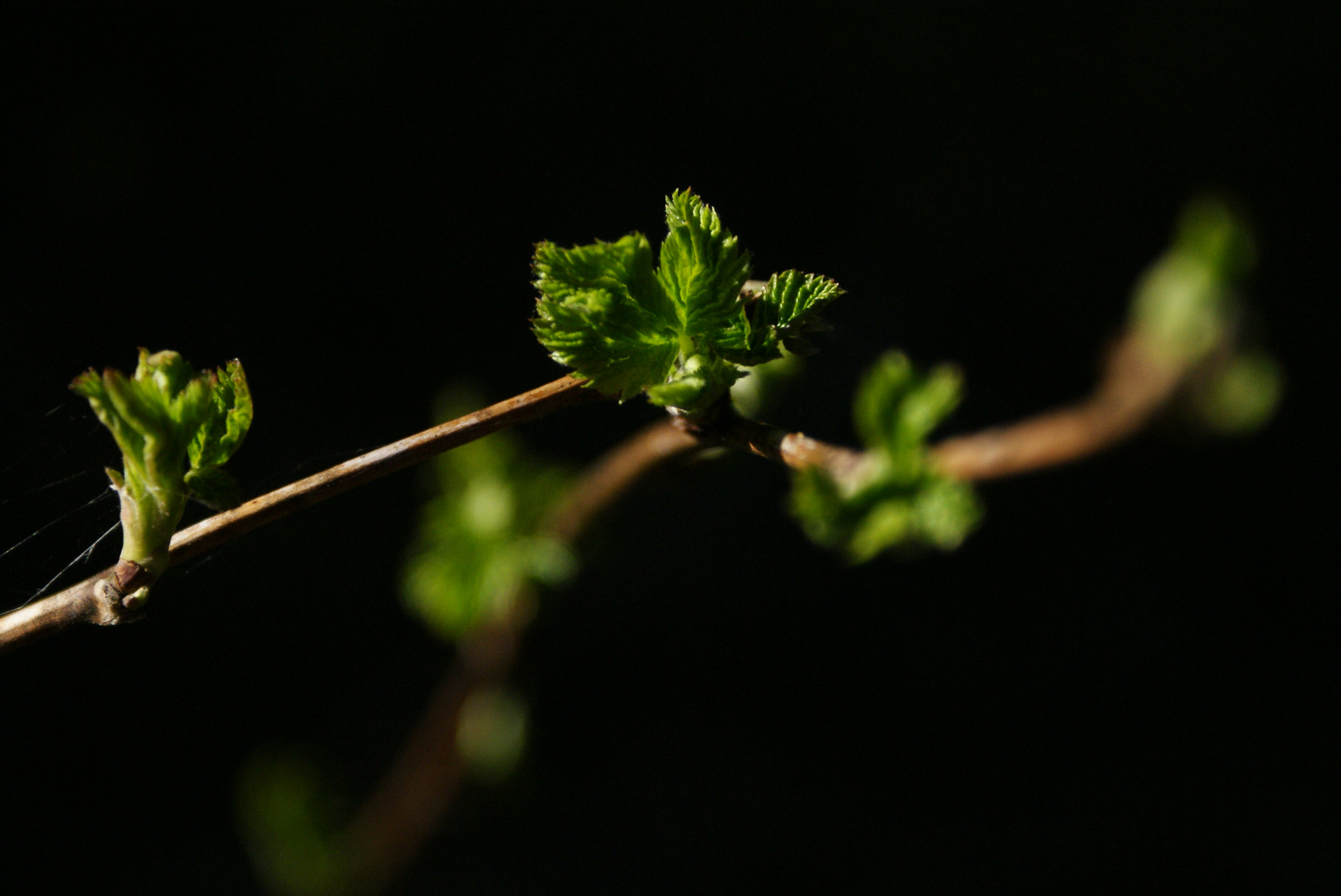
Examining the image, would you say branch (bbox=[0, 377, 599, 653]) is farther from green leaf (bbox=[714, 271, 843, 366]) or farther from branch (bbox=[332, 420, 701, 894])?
branch (bbox=[332, 420, 701, 894])

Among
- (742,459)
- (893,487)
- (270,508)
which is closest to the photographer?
(270,508)

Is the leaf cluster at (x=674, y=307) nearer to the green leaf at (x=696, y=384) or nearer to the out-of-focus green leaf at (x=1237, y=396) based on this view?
the green leaf at (x=696, y=384)

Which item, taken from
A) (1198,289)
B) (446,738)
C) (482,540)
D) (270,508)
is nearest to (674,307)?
(270,508)

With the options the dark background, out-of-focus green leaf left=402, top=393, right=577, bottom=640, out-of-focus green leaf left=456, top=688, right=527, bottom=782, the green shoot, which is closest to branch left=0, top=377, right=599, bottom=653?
the green shoot

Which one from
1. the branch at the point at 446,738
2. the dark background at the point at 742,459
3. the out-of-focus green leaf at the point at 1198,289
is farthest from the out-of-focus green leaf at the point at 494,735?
the out-of-focus green leaf at the point at 1198,289

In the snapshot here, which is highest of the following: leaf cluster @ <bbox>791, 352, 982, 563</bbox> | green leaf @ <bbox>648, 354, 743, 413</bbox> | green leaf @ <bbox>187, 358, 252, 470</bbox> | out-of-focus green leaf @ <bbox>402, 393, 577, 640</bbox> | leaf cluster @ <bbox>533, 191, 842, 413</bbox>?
out-of-focus green leaf @ <bbox>402, 393, 577, 640</bbox>

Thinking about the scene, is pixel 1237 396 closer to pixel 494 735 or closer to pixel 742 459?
pixel 742 459
